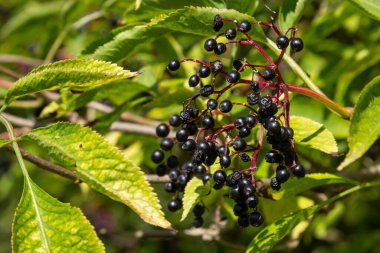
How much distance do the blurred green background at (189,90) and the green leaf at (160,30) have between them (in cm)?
3

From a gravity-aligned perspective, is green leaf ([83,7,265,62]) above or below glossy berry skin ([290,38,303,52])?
above

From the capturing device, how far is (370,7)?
154 centimetres

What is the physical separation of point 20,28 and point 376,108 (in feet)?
7.18

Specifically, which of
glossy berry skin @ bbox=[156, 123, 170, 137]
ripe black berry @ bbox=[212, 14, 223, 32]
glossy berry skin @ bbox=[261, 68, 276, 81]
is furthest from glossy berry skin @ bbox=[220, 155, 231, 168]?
glossy berry skin @ bbox=[156, 123, 170, 137]

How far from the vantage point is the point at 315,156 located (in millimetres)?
2553

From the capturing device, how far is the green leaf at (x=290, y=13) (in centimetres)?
171

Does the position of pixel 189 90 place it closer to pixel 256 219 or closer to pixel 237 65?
pixel 237 65

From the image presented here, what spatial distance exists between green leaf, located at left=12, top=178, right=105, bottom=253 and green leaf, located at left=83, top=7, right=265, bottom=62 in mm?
493

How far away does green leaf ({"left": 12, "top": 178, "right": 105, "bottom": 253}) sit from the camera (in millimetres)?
1356

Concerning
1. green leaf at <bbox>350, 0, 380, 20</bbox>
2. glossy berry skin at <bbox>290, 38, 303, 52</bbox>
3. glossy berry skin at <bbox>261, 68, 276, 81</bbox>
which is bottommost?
glossy berry skin at <bbox>261, 68, 276, 81</bbox>

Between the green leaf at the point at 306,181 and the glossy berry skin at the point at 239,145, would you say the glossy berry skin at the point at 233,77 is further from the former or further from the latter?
the green leaf at the point at 306,181

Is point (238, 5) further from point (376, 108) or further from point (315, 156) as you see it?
point (315, 156)

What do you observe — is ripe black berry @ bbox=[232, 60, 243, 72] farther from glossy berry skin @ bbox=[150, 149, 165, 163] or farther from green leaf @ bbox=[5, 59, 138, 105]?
glossy berry skin @ bbox=[150, 149, 165, 163]

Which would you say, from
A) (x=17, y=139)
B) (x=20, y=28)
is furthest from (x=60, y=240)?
(x=20, y=28)
